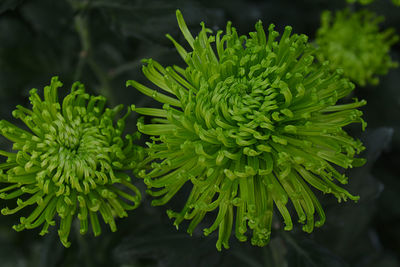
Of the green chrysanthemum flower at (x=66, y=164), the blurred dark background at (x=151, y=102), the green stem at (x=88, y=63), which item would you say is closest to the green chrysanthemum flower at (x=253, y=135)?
the green chrysanthemum flower at (x=66, y=164)

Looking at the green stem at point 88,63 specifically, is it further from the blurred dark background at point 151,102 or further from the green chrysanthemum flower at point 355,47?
the green chrysanthemum flower at point 355,47

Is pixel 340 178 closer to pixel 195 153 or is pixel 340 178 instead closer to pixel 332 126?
pixel 332 126

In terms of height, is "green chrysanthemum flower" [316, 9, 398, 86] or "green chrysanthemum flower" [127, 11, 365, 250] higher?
"green chrysanthemum flower" [316, 9, 398, 86]

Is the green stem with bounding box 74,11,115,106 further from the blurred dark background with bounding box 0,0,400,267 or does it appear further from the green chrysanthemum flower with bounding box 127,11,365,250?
the green chrysanthemum flower with bounding box 127,11,365,250

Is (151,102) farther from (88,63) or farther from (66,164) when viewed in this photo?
(66,164)

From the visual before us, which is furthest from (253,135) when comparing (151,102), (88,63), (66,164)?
(88,63)

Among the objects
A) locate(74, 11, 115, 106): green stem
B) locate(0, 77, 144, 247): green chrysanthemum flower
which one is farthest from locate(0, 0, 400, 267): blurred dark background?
locate(0, 77, 144, 247): green chrysanthemum flower

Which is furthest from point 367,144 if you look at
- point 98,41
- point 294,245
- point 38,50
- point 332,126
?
point 38,50
